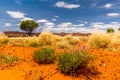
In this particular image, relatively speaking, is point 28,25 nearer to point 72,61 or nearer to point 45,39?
point 45,39

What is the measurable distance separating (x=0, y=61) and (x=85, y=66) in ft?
12.6

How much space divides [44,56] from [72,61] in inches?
65.7

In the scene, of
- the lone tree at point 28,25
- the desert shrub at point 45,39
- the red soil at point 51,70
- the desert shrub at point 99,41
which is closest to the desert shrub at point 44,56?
the red soil at point 51,70

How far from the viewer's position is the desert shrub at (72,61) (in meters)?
9.79

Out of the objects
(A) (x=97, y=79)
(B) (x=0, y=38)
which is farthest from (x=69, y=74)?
(B) (x=0, y=38)

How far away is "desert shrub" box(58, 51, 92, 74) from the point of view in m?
9.79

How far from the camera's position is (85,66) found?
10289mm

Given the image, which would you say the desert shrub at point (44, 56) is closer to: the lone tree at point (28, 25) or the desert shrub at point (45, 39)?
the desert shrub at point (45, 39)

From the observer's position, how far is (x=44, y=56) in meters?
11.1

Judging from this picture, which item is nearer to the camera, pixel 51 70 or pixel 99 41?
pixel 51 70

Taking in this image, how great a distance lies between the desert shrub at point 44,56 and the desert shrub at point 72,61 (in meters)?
1.00

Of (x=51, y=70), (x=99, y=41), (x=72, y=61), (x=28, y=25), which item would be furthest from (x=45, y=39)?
(x=28, y=25)

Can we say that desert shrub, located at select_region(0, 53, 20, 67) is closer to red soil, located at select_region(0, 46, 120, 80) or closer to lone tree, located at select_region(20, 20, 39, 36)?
red soil, located at select_region(0, 46, 120, 80)

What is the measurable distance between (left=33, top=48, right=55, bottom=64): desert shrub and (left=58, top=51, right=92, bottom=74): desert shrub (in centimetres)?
100
